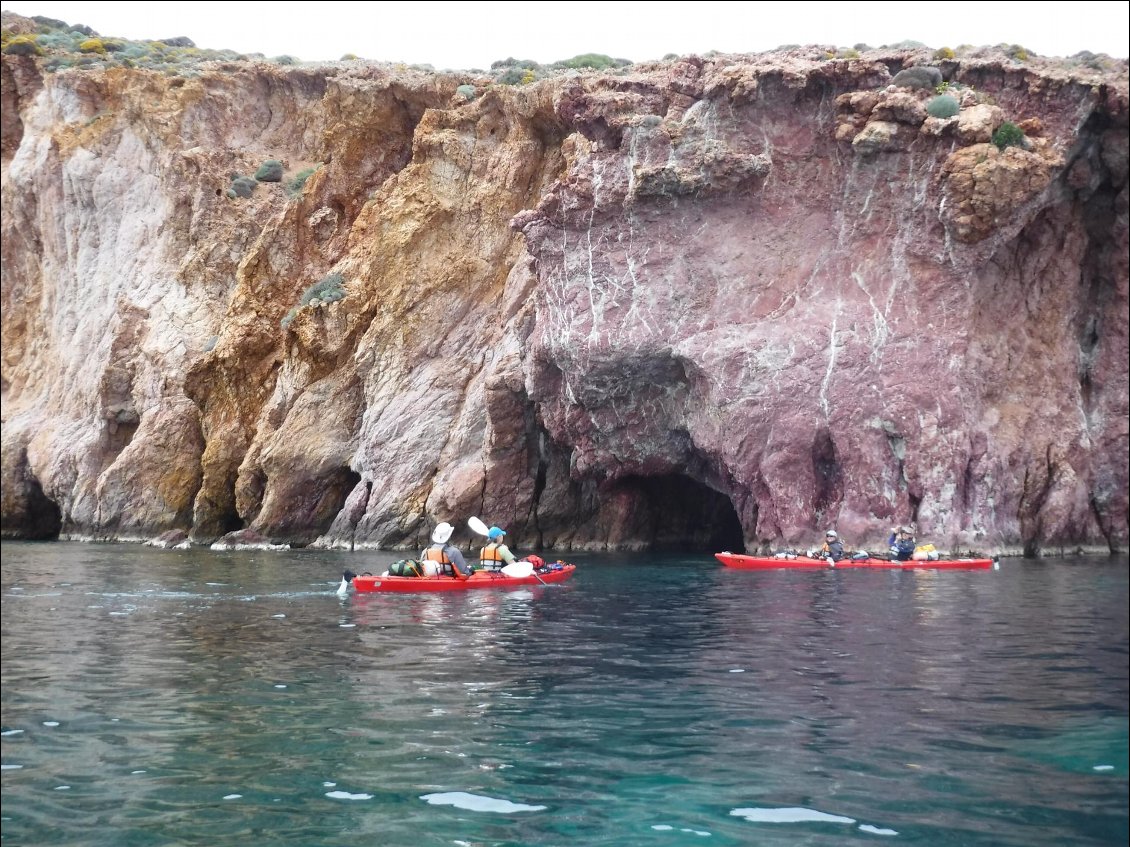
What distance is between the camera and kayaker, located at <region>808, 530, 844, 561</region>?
32300 millimetres

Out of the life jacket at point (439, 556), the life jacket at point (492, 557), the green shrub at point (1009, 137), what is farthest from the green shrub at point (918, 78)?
the life jacket at point (439, 556)

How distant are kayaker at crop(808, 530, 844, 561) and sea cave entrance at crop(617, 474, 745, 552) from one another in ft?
39.4

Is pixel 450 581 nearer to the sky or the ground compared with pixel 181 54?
nearer to the ground

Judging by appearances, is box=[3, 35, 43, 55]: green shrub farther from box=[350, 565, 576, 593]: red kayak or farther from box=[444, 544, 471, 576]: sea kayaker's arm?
box=[444, 544, 471, 576]: sea kayaker's arm

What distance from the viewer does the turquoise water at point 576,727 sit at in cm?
894

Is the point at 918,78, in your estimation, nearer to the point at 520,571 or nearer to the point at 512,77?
the point at 520,571

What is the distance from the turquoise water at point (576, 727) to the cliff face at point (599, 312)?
16.3 metres

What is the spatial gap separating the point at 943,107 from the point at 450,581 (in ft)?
72.6

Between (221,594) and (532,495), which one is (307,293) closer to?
(532,495)

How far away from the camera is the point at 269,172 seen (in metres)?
55.4

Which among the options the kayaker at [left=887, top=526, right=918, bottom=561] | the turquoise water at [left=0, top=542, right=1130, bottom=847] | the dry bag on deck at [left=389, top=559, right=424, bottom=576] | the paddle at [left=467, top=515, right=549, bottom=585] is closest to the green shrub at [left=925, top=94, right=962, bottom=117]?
the kayaker at [left=887, top=526, right=918, bottom=561]

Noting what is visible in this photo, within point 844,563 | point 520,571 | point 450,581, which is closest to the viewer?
point 450,581

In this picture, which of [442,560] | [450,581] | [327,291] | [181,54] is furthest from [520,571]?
[181,54]

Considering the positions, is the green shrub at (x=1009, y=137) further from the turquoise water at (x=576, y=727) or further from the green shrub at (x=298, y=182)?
the green shrub at (x=298, y=182)
